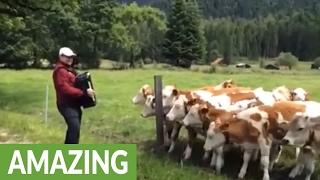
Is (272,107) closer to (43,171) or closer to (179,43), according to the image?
(43,171)

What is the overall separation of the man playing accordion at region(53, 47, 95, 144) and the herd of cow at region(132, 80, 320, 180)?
9.68 ft

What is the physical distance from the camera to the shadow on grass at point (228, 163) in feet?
42.1

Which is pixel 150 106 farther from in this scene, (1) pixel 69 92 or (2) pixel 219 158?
(1) pixel 69 92

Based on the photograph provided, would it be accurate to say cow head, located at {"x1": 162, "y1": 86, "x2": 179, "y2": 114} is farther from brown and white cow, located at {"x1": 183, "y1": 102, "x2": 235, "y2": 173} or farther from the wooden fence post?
brown and white cow, located at {"x1": 183, "y1": 102, "x2": 235, "y2": 173}

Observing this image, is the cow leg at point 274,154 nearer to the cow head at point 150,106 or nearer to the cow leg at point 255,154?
the cow leg at point 255,154

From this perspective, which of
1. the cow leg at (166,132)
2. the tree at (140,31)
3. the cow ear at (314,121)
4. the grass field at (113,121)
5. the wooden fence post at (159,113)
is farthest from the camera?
the tree at (140,31)

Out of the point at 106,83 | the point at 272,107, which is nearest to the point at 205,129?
the point at 272,107

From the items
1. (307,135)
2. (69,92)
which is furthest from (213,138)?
(69,92)

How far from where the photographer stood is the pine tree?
261 ft

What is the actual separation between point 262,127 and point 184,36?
69066mm

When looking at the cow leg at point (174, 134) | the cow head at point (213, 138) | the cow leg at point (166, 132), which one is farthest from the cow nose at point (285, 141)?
the cow leg at point (166, 132)

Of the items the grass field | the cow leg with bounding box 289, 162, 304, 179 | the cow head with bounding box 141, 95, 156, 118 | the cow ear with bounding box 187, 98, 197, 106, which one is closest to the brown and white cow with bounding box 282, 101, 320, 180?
the cow leg with bounding box 289, 162, 304, 179

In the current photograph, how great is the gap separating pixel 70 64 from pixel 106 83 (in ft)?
90.5

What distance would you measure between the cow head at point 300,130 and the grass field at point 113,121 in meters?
1.00
